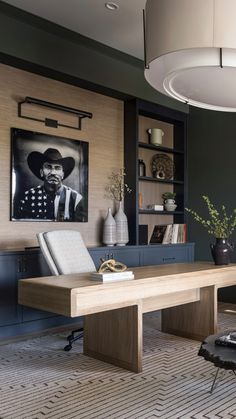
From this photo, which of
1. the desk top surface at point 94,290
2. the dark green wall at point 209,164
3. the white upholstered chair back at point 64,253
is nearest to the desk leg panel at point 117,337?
the desk top surface at point 94,290

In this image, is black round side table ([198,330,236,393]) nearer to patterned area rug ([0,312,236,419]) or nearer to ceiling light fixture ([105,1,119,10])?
patterned area rug ([0,312,236,419])

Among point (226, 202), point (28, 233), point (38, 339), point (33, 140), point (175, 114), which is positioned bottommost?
point (38, 339)

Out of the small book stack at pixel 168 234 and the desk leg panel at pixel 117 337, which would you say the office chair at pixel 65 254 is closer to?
the desk leg panel at pixel 117 337

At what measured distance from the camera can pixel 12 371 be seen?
288 cm

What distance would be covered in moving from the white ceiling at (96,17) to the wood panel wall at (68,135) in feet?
2.03

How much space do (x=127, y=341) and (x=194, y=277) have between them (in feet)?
2.42

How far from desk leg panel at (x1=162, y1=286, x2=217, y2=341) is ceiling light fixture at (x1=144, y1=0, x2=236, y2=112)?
1.87m

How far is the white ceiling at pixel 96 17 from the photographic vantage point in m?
3.56

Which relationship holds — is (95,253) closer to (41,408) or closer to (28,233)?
(28,233)

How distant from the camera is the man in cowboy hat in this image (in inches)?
164

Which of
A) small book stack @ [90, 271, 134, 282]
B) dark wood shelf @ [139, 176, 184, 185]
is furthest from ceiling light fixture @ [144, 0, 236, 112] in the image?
dark wood shelf @ [139, 176, 184, 185]

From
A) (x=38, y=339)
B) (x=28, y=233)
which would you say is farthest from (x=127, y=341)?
(x=28, y=233)

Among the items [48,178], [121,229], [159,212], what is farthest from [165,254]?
[48,178]

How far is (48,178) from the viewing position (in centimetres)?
431
